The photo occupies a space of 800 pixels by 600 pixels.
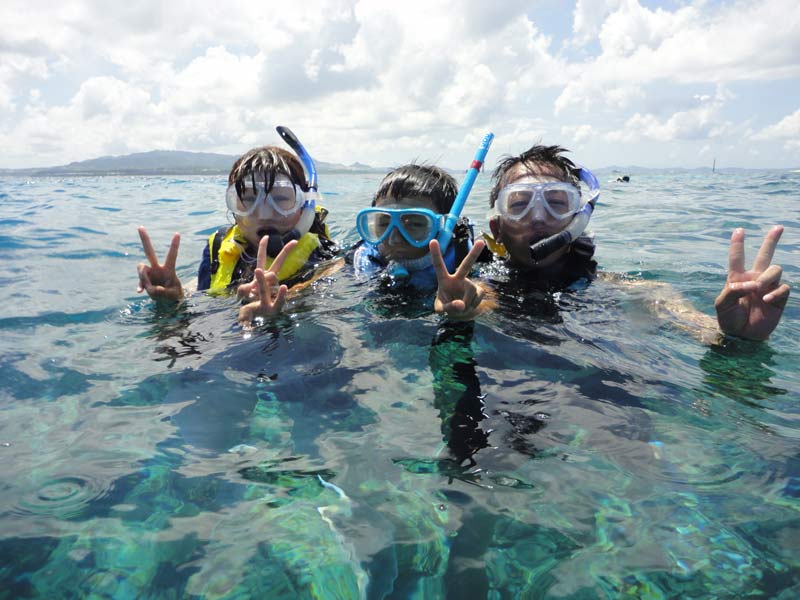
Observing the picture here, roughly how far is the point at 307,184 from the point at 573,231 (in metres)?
2.11

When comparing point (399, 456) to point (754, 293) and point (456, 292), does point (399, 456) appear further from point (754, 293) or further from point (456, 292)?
point (754, 293)

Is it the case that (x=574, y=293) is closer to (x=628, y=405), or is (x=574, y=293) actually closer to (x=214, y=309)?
A: (x=628, y=405)

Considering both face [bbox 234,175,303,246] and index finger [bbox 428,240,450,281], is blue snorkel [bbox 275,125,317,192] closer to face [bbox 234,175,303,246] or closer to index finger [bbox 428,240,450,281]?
face [bbox 234,175,303,246]

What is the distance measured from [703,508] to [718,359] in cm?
133

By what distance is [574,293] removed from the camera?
12.0ft

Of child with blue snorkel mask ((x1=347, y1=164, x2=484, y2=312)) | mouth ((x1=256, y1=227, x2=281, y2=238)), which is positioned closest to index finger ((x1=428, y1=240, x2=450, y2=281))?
child with blue snorkel mask ((x1=347, y1=164, x2=484, y2=312))

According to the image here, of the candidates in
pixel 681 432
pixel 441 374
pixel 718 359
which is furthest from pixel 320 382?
pixel 718 359

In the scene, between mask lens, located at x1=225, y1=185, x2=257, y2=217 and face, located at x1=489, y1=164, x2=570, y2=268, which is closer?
face, located at x1=489, y1=164, x2=570, y2=268

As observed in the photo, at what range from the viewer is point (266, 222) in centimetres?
394

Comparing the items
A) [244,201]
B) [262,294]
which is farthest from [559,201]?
[244,201]

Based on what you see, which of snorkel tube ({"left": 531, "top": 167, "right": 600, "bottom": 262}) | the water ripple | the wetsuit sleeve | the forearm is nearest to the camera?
the water ripple

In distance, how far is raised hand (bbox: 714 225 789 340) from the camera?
2463mm

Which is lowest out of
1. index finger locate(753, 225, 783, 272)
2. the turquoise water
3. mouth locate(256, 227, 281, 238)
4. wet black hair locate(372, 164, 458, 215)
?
the turquoise water

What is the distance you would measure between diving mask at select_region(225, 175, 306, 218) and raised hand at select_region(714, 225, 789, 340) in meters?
2.86
